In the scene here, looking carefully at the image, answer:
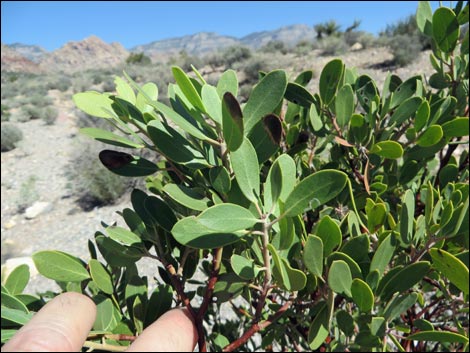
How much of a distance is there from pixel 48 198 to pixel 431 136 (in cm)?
646

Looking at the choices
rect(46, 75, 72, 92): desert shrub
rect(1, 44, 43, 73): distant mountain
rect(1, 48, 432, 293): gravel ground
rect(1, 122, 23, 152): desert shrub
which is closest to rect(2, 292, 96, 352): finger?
rect(1, 48, 432, 293): gravel ground

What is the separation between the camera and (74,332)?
0.55m

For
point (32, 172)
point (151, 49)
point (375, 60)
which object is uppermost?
point (151, 49)

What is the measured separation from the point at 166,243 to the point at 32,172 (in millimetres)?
7411

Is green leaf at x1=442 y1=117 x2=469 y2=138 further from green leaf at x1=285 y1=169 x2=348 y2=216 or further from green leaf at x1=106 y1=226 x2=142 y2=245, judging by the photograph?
green leaf at x1=106 y1=226 x2=142 y2=245

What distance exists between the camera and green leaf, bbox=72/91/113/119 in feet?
2.16

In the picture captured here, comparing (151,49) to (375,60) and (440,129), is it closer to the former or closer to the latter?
(375,60)

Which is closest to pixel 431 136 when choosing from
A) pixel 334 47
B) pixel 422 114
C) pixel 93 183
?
pixel 422 114

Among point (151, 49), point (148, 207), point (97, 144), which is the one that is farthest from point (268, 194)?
point (151, 49)

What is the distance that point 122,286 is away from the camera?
0.87 metres

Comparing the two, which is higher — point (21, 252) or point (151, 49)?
point (151, 49)

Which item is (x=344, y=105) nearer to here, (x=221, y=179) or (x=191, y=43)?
(x=221, y=179)

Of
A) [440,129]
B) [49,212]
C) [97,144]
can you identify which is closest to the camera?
[440,129]

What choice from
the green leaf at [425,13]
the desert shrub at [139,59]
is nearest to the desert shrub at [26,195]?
the green leaf at [425,13]
